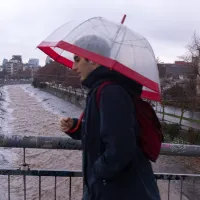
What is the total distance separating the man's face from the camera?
1.76 metres

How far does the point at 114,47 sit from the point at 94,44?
0.11 meters

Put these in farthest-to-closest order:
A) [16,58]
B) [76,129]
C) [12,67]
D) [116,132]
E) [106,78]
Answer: [16,58], [12,67], [76,129], [106,78], [116,132]

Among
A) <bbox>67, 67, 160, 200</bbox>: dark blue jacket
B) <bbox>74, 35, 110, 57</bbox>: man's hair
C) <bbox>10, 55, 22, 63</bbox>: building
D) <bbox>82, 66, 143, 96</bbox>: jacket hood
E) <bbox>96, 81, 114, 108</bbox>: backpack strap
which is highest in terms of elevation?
<bbox>10, 55, 22, 63</bbox>: building

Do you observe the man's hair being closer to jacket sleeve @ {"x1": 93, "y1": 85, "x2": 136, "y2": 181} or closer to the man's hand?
jacket sleeve @ {"x1": 93, "y1": 85, "x2": 136, "y2": 181}

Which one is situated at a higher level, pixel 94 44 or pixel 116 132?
pixel 94 44

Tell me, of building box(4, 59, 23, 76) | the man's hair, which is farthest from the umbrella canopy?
building box(4, 59, 23, 76)

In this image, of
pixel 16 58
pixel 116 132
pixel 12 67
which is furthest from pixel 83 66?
pixel 16 58

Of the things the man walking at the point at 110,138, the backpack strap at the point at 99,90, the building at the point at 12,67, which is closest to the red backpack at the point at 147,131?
the man walking at the point at 110,138

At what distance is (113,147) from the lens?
1589 millimetres

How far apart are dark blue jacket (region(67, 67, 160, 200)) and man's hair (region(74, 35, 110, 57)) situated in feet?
0.28

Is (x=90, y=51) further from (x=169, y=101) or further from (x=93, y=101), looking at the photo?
(x=169, y=101)

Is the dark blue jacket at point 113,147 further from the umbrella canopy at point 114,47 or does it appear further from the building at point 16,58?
the building at point 16,58

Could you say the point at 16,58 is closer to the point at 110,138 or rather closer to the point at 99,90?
the point at 99,90

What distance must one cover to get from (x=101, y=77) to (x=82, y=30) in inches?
12.4
